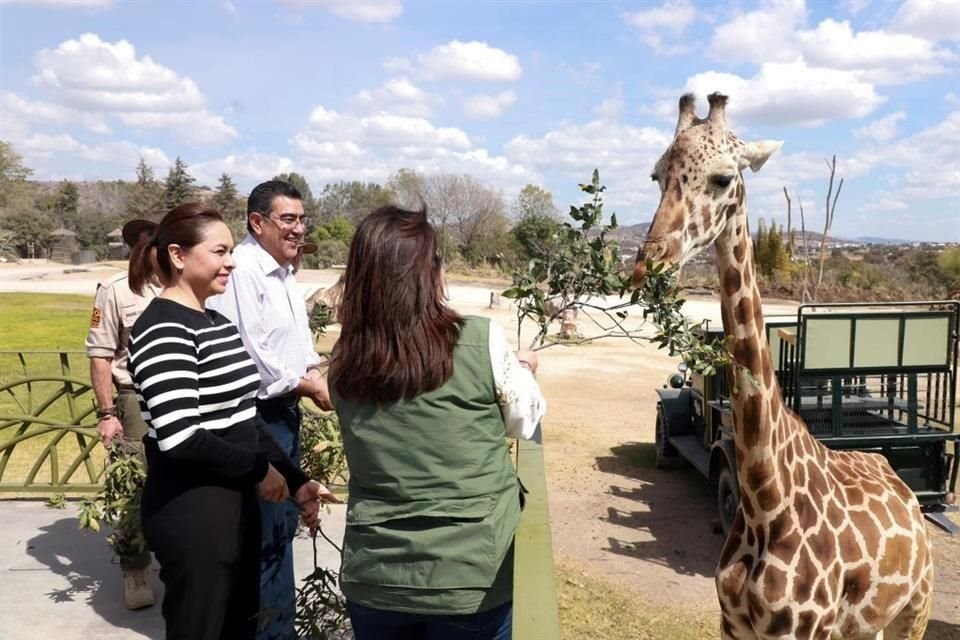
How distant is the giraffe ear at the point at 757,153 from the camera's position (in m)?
2.72

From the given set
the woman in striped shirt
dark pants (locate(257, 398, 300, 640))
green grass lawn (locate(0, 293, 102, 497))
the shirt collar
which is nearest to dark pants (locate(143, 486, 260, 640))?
the woman in striped shirt

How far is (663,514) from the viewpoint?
7535 mm

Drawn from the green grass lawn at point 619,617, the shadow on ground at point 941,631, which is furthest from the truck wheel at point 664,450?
the shadow on ground at point 941,631

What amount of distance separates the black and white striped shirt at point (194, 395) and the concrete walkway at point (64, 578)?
1.96 m

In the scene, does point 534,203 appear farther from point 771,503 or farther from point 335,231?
point 771,503

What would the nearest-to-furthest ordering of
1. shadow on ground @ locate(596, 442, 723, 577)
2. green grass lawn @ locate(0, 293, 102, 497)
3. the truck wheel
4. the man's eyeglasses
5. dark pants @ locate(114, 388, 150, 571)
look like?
the man's eyeglasses < dark pants @ locate(114, 388, 150, 571) < shadow on ground @ locate(596, 442, 723, 577) < green grass lawn @ locate(0, 293, 102, 497) < the truck wheel

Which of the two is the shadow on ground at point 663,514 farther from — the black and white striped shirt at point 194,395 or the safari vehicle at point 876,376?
the black and white striped shirt at point 194,395

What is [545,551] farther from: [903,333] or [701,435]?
[701,435]

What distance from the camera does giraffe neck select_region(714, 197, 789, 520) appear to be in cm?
275

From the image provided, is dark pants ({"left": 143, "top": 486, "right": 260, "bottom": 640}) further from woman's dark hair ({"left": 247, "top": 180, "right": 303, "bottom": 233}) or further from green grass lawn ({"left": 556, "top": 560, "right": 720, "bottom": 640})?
green grass lawn ({"left": 556, "top": 560, "right": 720, "bottom": 640})

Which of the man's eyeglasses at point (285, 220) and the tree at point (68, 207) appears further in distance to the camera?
the tree at point (68, 207)

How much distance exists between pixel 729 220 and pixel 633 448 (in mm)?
7557

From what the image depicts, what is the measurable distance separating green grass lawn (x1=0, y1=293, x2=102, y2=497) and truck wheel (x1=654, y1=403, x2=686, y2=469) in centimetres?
574

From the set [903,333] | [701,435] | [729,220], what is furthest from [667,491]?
[729,220]
